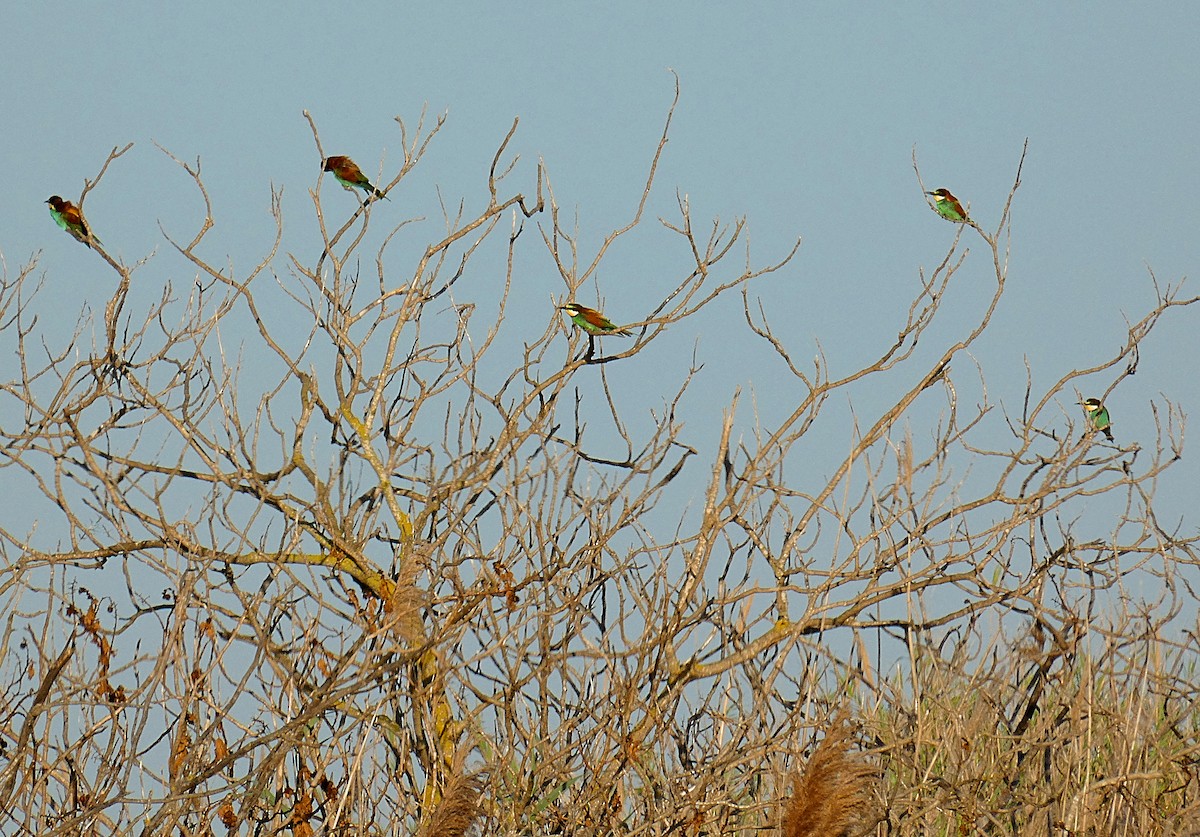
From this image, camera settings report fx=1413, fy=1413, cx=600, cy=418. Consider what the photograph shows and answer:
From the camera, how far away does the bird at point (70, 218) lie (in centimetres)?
727

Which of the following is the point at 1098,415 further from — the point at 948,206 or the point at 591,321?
the point at 591,321

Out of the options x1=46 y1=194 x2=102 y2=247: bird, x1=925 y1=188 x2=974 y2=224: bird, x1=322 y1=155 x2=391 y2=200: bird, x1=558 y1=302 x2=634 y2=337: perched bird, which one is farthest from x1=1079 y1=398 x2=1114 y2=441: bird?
x1=46 y1=194 x2=102 y2=247: bird

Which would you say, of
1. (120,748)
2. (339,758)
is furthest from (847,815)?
(120,748)

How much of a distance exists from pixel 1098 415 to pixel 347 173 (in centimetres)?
430

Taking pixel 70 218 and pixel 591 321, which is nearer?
pixel 591 321

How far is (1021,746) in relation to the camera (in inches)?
233

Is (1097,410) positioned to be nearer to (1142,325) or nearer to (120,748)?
(1142,325)

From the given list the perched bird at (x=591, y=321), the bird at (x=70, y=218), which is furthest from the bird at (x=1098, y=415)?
the bird at (x=70, y=218)

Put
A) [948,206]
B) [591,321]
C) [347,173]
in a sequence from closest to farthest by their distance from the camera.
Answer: [591,321], [347,173], [948,206]

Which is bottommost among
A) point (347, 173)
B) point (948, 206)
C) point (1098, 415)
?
point (1098, 415)

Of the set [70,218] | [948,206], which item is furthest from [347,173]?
[948,206]

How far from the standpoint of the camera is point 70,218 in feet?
25.1

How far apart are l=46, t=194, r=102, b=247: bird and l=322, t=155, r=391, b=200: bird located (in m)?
1.26

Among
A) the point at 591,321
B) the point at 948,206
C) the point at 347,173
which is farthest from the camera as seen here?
the point at 948,206
